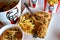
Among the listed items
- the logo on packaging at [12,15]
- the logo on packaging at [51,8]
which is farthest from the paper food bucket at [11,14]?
the logo on packaging at [51,8]

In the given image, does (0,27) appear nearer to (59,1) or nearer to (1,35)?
(1,35)

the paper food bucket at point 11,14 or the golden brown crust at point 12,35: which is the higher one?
the paper food bucket at point 11,14

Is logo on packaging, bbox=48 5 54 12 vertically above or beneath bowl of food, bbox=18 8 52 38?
above

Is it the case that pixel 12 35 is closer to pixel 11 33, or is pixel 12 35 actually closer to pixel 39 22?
pixel 11 33

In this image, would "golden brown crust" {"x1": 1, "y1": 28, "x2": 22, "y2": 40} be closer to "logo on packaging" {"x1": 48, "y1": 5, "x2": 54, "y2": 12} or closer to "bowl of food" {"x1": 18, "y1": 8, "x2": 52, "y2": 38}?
"bowl of food" {"x1": 18, "y1": 8, "x2": 52, "y2": 38}

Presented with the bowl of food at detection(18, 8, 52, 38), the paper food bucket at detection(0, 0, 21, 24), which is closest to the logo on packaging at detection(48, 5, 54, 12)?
the bowl of food at detection(18, 8, 52, 38)

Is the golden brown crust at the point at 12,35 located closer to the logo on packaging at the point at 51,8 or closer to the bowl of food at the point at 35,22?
the bowl of food at the point at 35,22
